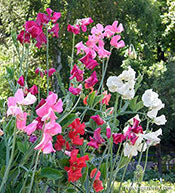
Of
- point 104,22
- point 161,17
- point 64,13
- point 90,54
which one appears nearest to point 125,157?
point 90,54

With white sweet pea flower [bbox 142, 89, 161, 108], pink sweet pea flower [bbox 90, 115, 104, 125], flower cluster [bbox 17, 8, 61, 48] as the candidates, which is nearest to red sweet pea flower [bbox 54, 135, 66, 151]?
pink sweet pea flower [bbox 90, 115, 104, 125]

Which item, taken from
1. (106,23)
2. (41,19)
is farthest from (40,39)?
(106,23)

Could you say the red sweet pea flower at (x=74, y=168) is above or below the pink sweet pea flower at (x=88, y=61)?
below

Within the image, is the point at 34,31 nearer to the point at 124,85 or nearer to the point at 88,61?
the point at 88,61

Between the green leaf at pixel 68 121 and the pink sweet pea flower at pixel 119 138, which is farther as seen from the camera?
the pink sweet pea flower at pixel 119 138

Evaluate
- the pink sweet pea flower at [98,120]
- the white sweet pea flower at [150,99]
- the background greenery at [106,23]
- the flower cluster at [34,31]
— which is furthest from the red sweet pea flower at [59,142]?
the background greenery at [106,23]

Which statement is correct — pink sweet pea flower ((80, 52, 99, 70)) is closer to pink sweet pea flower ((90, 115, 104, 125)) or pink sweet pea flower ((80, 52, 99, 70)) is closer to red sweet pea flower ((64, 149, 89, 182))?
pink sweet pea flower ((90, 115, 104, 125))

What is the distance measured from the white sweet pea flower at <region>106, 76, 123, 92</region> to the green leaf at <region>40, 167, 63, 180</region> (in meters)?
0.39

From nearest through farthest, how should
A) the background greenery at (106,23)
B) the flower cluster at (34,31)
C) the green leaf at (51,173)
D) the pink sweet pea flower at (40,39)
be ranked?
the green leaf at (51,173), the flower cluster at (34,31), the pink sweet pea flower at (40,39), the background greenery at (106,23)

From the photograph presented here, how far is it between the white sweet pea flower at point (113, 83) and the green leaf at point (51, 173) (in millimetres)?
387

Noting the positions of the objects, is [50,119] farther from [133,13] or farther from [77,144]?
[133,13]

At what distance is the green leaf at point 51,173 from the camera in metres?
1.13

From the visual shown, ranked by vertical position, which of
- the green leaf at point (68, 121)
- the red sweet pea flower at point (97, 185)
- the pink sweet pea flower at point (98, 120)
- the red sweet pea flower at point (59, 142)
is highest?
the green leaf at point (68, 121)

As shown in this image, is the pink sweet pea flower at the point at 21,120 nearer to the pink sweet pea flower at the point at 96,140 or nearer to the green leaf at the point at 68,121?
the green leaf at the point at 68,121
